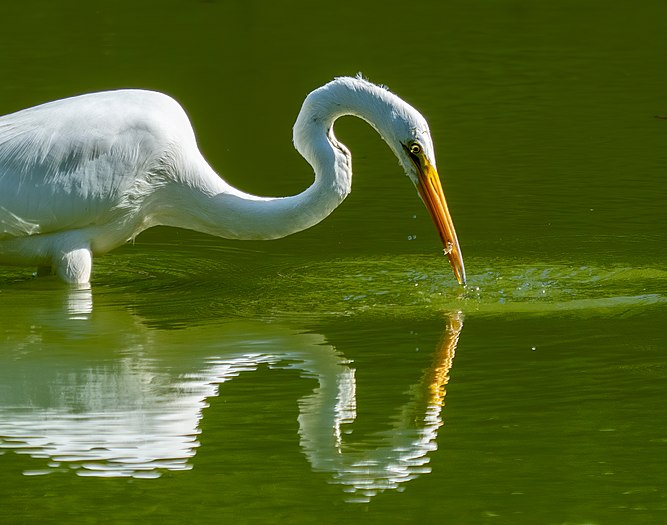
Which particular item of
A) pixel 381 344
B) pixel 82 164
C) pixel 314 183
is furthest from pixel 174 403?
pixel 82 164

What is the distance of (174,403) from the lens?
277 inches

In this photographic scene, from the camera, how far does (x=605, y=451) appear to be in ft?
20.5

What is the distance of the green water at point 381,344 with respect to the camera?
5.88 m

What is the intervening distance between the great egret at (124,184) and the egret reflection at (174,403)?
767mm

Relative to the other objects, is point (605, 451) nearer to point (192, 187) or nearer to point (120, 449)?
point (120, 449)

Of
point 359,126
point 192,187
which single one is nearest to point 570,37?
point 359,126

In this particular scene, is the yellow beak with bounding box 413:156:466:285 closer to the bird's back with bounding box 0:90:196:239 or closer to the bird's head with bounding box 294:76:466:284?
the bird's head with bounding box 294:76:466:284

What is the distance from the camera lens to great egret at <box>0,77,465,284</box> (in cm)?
908

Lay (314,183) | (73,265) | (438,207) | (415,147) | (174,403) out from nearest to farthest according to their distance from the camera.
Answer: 1. (174,403)
2. (415,147)
3. (438,207)
4. (314,183)
5. (73,265)

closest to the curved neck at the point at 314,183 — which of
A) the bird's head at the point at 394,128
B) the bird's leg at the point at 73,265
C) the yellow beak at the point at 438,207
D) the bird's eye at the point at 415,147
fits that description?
the bird's head at the point at 394,128

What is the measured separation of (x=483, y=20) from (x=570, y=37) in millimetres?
2162

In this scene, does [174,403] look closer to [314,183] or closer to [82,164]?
[314,183]

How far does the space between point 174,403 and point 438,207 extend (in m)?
2.52

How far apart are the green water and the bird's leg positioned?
125mm
